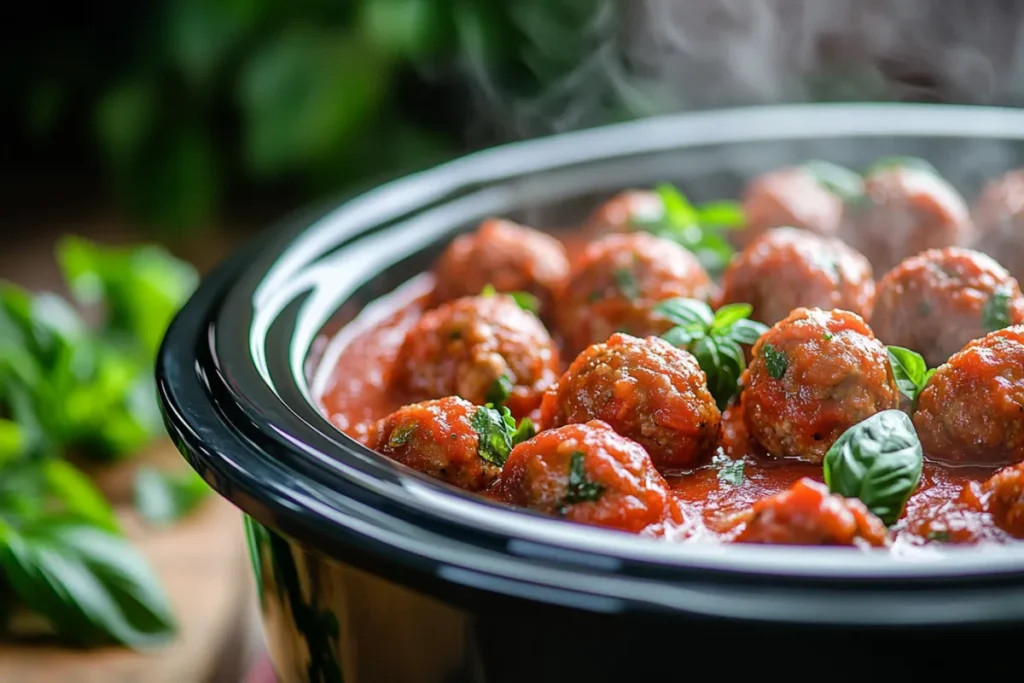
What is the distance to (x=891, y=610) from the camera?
997mm

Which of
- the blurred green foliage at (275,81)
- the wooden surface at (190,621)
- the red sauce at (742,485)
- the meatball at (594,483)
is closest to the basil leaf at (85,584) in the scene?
the wooden surface at (190,621)

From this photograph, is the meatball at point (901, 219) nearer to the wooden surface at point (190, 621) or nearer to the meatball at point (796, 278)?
the meatball at point (796, 278)

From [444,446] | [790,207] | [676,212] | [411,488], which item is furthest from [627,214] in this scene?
[411,488]

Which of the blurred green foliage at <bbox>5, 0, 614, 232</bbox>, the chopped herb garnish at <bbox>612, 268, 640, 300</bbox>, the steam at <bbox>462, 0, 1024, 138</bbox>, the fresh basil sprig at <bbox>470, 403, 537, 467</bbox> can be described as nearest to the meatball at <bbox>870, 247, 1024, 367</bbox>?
the chopped herb garnish at <bbox>612, 268, 640, 300</bbox>

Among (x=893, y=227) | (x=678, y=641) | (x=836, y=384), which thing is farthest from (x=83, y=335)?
(x=678, y=641)

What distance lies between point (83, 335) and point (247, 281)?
1.35m

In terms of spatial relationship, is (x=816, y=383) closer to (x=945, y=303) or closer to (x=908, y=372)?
(x=908, y=372)

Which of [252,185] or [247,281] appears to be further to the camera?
[252,185]

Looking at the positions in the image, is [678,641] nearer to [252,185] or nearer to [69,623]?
[69,623]

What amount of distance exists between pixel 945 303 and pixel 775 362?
32 centimetres

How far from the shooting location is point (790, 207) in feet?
7.42

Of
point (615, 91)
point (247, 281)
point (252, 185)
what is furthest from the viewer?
point (252, 185)

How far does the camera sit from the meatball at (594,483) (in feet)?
4.32

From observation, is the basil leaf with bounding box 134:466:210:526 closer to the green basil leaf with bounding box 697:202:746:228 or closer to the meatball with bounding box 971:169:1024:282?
the green basil leaf with bounding box 697:202:746:228
